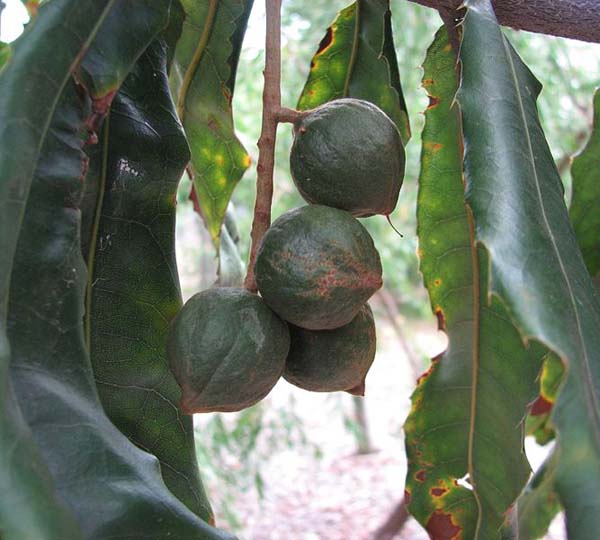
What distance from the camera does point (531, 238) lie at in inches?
31.0

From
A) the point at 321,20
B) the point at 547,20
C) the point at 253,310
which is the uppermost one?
the point at 321,20

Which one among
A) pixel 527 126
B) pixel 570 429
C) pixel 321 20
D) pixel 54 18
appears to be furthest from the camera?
pixel 321 20

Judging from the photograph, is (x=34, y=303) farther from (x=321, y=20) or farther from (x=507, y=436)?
(x=321, y=20)

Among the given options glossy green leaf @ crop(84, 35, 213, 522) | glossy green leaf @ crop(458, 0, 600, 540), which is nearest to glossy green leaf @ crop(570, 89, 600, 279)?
glossy green leaf @ crop(458, 0, 600, 540)

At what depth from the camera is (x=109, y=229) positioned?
1.03 meters

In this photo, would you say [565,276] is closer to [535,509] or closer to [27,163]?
[27,163]

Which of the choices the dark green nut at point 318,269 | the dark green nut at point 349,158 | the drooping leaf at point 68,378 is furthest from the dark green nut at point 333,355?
the drooping leaf at point 68,378

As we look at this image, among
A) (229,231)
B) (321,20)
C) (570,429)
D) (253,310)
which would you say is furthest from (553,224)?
(321,20)

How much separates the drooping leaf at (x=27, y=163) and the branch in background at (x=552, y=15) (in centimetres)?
54

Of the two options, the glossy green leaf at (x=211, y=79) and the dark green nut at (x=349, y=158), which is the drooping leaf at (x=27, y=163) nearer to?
the dark green nut at (x=349, y=158)

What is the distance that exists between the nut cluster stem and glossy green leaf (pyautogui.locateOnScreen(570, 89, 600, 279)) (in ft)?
1.66

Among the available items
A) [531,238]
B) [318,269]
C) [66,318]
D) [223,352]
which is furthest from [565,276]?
[66,318]

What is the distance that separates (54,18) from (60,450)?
43 cm

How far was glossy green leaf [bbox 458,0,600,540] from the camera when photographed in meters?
0.68
